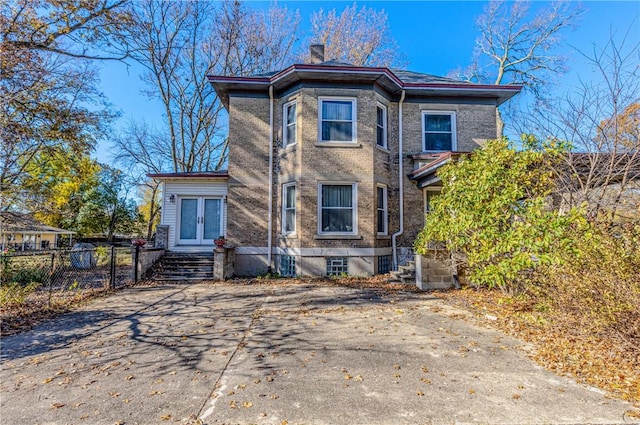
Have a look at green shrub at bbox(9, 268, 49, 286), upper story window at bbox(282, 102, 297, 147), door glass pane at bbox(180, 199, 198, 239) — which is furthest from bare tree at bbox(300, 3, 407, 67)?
green shrub at bbox(9, 268, 49, 286)

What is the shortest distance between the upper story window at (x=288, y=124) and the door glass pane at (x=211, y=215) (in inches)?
143

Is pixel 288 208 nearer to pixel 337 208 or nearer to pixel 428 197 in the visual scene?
pixel 337 208

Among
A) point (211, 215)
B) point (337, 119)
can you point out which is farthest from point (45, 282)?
point (337, 119)

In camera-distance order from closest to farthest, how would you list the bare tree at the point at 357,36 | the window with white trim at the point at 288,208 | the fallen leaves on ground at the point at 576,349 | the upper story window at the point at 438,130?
1. the fallen leaves on ground at the point at 576,349
2. the window with white trim at the point at 288,208
3. the upper story window at the point at 438,130
4. the bare tree at the point at 357,36

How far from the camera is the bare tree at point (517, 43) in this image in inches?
679

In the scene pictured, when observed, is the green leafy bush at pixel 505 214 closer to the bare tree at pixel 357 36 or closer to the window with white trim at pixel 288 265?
the window with white trim at pixel 288 265

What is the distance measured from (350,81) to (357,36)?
11728 millimetres

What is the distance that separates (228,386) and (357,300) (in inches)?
173

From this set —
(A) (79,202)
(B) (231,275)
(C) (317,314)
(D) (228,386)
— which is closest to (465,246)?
(C) (317,314)

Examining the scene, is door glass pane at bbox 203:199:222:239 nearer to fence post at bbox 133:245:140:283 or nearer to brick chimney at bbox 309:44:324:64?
fence post at bbox 133:245:140:283

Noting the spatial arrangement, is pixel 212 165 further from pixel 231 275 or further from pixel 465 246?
pixel 465 246

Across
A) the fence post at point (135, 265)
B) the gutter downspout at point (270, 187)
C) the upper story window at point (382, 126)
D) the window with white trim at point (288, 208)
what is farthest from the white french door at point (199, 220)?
the upper story window at point (382, 126)

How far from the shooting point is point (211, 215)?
488 inches

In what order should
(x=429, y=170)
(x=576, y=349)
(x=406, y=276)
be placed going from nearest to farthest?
(x=576, y=349) → (x=406, y=276) → (x=429, y=170)
